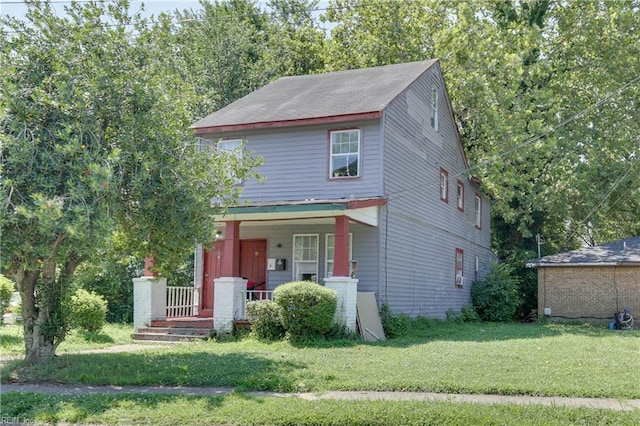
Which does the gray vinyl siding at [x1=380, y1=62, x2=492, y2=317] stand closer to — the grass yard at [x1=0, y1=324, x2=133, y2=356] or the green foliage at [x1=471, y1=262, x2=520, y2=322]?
the green foliage at [x1=471, y1=262, x2=520, y2=322]

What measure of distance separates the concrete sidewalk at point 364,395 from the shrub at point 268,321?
5.30 m

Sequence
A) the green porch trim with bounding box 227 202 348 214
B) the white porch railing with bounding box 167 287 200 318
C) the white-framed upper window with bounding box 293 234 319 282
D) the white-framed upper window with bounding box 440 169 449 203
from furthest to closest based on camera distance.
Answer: the white-framed upper window with bounding box 440 169 449 203, the white porch railing with bounding box 167 287 200 318, the white-framed upper window with bounding box 293 234 319 282, the green porch trim with bounding box 227 202 348 214

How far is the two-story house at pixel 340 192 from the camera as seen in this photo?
641 inches

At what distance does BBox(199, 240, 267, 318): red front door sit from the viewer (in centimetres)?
1911

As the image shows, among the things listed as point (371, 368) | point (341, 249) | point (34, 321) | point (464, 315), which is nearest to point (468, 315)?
point (464, 315)

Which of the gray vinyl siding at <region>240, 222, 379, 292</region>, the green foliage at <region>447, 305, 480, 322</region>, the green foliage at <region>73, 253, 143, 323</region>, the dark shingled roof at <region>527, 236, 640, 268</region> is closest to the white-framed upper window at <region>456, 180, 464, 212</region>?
the dark shingled roof at <region>527, 236, 640, 268</region>

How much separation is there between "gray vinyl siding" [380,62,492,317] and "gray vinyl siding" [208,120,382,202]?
1.53 ft

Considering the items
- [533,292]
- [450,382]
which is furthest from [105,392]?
[533,292]

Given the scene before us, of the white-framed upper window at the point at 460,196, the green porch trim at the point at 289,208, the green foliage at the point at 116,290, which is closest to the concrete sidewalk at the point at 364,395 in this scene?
the green porch trim at the point at 289,208

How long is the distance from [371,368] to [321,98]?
35.7ft

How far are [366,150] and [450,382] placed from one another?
9.26m

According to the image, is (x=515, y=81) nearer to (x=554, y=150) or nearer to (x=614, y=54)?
(x=554, y=150)

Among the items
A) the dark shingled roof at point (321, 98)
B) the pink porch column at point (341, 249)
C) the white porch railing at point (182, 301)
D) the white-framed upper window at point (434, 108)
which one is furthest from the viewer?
the white-framed upper window at point (434, 108)

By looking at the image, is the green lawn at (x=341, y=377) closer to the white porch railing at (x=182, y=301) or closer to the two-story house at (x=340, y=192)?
the two-story house at (x=340, y=192)
